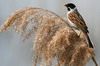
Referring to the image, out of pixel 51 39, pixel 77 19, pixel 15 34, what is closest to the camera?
pixel 51 39

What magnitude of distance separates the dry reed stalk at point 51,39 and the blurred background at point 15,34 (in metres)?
0.82

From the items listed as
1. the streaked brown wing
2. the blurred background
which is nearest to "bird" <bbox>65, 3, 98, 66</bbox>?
the streaked brown wing

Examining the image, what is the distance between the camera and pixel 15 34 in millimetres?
2207

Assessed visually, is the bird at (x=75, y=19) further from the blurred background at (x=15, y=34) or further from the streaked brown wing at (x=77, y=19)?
the blurred background at (x=15, y=34)

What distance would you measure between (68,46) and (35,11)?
0.21 meters

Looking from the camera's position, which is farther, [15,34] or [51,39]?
[15,34]

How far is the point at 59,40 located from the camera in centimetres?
118

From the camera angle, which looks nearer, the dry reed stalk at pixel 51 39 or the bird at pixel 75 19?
the dry reed stalk at pixel 51 39

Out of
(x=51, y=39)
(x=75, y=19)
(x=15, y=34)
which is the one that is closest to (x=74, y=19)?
(x=75, y=19)

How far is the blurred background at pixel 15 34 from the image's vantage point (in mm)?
2107

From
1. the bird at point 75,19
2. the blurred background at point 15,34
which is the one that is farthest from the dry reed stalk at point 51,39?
the blurred background at point 15,34

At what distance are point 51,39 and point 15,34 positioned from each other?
100cm

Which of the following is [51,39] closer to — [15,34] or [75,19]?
[75,19]

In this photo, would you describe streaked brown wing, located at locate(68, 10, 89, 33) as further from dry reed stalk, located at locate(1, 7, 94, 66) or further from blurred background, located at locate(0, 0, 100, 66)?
blurred background, located at locate(0, 0, 100, 66)
